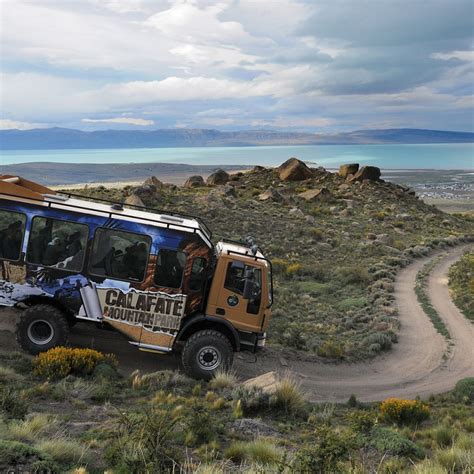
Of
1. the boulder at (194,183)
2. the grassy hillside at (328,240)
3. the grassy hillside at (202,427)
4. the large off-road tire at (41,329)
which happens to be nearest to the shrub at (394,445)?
the grassy hillside at (202,427)

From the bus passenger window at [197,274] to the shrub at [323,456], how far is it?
18.2 ft

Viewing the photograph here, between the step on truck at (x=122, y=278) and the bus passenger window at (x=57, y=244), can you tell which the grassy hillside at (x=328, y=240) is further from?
the bus passenger window at (x=57, y=244)

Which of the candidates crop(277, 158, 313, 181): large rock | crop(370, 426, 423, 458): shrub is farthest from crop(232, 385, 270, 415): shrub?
crop(277, 158, 313, 181): large rock

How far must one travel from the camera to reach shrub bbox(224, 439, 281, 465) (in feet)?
24.0

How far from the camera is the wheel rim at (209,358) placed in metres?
11.8

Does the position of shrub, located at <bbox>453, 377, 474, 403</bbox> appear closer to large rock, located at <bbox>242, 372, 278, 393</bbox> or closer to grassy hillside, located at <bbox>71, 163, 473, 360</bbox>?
grassy hillside, located at <bbox>71, 163, 473, 360</bbox>

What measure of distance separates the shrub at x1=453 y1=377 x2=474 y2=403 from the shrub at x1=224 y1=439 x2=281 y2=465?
23.3 feet

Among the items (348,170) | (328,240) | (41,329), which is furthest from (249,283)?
(348,170)

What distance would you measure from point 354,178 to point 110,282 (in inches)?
2258

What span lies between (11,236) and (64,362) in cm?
309

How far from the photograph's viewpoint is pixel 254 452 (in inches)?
295

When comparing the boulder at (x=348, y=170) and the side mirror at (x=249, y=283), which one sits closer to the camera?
the side mirror at (x=249, y=283)

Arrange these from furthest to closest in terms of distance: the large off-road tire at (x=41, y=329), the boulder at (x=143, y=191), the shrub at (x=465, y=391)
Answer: the boulder at (x=143, y=191) < the shrub at (x=465, y=391) < the large off-road tire at (x=41, y=329)

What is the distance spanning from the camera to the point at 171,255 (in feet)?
37.9
